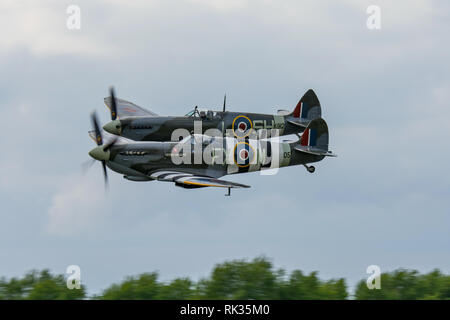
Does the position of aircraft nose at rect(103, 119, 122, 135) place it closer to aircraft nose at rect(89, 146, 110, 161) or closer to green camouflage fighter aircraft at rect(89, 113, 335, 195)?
green camouflage fighter aircraft at rect(89, 113, 335, 195)

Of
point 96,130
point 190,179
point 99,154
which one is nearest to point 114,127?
point 96,130

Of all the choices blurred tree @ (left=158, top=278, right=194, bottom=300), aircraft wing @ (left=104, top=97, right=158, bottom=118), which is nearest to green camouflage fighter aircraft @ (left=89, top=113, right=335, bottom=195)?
aircraft wing @ (left=104, top=97, right=158, bottom=118)

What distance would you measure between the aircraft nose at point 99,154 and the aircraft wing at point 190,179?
194cm

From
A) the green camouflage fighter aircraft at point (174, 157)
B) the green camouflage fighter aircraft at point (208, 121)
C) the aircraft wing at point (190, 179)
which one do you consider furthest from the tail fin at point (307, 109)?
the aircraft wing at point (190, 179)

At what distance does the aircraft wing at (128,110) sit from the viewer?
3788cm

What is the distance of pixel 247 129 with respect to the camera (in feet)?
121

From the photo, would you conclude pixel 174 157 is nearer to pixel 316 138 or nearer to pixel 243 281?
pixel 316 138

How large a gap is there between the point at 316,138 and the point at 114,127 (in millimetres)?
9070

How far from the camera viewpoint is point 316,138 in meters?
34.1

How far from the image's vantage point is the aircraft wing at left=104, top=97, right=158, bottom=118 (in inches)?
1491

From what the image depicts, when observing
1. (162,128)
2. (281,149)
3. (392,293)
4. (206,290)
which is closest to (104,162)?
(162,128)

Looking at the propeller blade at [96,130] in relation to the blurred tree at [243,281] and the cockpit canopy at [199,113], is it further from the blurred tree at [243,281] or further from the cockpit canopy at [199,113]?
the blurred tree at [243,281]

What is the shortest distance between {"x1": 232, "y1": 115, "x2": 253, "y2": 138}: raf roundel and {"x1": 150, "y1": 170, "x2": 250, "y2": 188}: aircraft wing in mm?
6242
